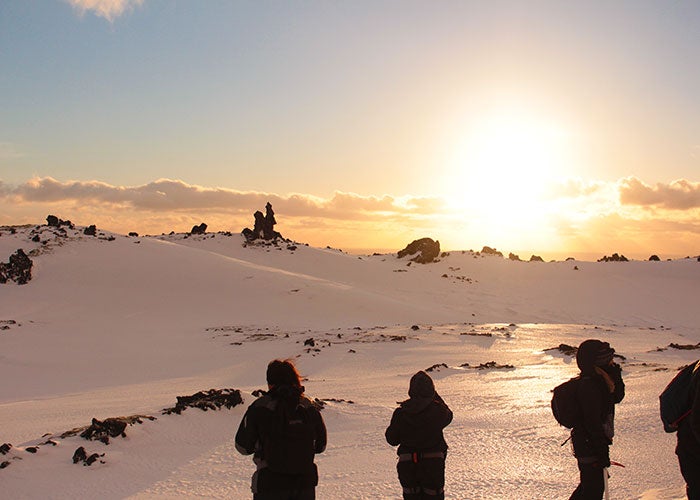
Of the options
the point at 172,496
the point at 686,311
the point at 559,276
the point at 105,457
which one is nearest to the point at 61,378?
the point at 105,457

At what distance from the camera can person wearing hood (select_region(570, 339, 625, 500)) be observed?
486cm

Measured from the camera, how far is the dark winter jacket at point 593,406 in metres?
4.86

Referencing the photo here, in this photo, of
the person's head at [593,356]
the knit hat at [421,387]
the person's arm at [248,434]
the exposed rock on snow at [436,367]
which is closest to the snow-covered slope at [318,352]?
the exposed rock on snow at [436,367]

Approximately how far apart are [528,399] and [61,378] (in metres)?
15.6

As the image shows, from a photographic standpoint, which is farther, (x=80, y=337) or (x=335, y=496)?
(x=80, y=337)

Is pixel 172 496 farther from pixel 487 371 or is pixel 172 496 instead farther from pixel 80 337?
pixel 80 337

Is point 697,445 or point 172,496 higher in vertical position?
point 697,445

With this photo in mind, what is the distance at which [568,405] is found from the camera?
195 inches

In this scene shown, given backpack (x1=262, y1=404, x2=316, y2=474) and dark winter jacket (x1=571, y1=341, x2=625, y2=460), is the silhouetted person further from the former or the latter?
backpack (x1=262, y1=404, x2=316, y2=474)

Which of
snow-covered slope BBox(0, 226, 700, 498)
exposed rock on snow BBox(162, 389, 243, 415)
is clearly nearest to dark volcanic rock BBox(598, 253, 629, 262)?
snow-covered slope BBox(0, 226, 700, 498)

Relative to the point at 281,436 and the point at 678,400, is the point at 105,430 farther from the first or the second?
the point at 678,400

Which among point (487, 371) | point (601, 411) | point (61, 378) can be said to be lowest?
point (61, 378)

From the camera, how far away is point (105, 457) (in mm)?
7941

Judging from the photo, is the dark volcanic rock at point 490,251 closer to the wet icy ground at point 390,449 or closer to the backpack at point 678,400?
the wet icy ground at point 390,449
